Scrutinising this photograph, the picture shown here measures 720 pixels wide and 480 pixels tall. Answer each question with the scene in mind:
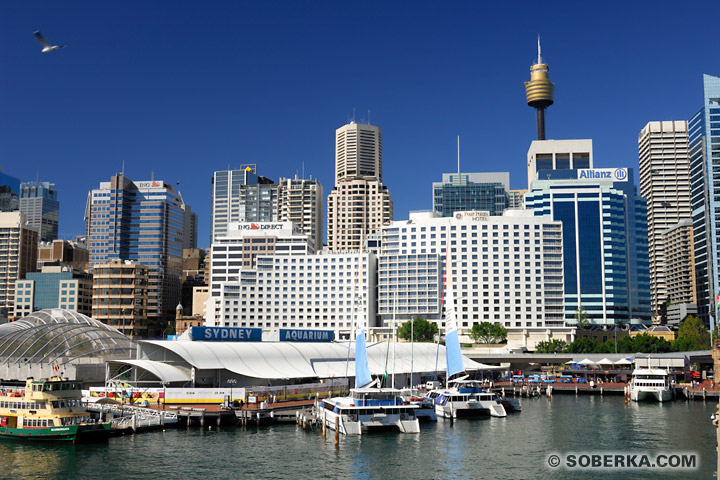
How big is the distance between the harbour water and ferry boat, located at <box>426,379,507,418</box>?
2510 mm

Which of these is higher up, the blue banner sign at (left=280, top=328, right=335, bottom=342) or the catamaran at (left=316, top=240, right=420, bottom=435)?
the blue banner sign at (left=280, top=328, right=335, bottom=342)

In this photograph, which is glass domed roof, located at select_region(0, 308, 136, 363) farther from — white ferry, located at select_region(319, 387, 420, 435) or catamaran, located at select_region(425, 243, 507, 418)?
catamaran, located at select_region(425, 243, 507, 418)

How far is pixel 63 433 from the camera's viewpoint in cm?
8188

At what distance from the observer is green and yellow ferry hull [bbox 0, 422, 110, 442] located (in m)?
81.9

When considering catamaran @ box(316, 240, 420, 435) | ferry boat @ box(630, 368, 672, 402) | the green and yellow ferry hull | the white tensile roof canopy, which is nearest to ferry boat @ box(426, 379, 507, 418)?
the white tensile roof canopy

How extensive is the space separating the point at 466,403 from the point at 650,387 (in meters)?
48.1

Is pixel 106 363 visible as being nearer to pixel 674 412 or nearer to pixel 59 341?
pixel 59 341

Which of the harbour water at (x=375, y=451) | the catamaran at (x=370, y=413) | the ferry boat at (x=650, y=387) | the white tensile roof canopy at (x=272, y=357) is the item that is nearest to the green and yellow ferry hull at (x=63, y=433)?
the harbour water at (x=375, y=451)

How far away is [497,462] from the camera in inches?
3004

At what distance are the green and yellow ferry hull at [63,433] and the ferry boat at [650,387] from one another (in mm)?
96384

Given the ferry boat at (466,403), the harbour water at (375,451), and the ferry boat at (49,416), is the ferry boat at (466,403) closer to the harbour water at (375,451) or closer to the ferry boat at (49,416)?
the harbour water at (375,451)

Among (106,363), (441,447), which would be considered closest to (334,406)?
(441,447)

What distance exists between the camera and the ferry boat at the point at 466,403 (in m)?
110

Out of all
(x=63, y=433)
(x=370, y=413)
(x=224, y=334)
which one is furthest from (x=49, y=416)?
(x=224, y=334)
